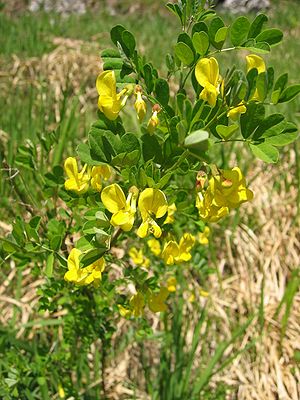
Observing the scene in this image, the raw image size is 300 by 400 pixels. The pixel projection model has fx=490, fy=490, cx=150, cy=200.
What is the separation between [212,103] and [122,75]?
0.14m

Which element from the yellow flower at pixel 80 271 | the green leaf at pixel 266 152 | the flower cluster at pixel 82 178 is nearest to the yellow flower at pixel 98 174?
the flower cluster at pixel 82 178

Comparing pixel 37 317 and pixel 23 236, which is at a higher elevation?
pixel 23 236

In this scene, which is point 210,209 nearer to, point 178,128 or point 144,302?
point 178,128

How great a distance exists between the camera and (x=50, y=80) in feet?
8.39

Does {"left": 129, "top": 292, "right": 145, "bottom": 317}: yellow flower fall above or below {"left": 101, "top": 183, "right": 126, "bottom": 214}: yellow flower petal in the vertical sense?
below

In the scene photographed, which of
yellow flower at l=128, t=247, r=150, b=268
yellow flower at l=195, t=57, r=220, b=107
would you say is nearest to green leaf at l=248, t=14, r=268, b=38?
yellow flower at l=195, t=57, r=220, b=107

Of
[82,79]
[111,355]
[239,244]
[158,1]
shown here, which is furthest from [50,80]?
[158,1]

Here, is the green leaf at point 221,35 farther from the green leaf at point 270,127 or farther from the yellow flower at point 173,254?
the yellow flower at point 173,254

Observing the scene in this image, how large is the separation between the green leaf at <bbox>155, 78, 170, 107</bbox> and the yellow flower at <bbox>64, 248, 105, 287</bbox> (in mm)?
229

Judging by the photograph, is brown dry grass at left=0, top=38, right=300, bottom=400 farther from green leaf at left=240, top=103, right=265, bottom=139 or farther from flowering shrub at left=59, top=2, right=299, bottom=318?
green leaf at left=240, top=103, right=265, bottom=139

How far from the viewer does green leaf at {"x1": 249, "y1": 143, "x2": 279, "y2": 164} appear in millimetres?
617

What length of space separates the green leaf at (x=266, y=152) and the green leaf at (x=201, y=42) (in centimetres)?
14

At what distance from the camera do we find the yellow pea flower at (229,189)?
0.61m

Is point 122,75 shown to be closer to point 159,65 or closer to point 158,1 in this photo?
point 159,65
